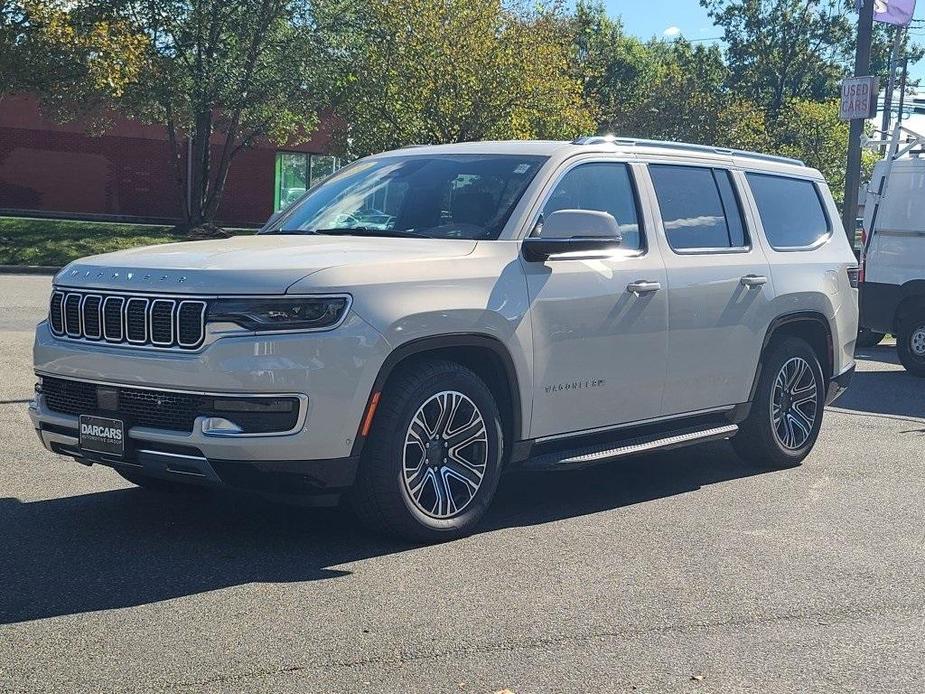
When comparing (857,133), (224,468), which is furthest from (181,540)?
(857,133)

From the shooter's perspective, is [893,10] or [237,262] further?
[893,10]

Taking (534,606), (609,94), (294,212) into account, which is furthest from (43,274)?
(609,94)

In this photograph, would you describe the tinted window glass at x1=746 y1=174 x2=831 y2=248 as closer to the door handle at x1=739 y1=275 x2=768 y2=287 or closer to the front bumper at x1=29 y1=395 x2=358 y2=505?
the door handle at x1=739 y1=275 x2=768 y2=287

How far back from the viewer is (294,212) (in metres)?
7.13

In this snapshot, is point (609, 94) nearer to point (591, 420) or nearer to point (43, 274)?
point (43, 274)

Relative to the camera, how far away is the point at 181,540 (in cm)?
578

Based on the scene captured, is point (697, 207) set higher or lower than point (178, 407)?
higher

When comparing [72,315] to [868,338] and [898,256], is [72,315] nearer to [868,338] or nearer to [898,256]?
[898,256]

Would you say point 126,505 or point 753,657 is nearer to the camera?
point 753,657

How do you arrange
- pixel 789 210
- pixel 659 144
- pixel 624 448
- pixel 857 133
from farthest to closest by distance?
pixel 857 133, pixel 789 210, pixel 659 144, pixel 624 448

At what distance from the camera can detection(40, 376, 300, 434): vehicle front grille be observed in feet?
17.1

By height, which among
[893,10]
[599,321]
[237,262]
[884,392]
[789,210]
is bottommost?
[884,392]

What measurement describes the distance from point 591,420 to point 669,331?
0.75 meters

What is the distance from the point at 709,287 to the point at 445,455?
7.16 feet
